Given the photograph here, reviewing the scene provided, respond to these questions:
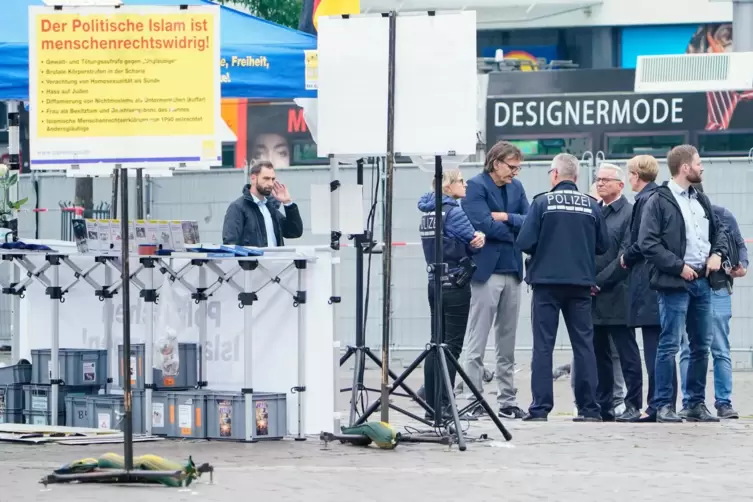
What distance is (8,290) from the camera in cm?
1145

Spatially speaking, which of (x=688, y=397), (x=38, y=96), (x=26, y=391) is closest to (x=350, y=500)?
(x=38, y=96)

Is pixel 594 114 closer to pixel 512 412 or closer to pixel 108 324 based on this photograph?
pixel 512 412

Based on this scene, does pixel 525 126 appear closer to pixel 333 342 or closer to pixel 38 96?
pixel 333 342

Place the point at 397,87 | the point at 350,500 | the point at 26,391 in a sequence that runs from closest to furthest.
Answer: the point at 350,500 → the point at 397,87 → the point at 26,391

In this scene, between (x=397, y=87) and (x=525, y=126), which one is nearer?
(x=397, y=87)

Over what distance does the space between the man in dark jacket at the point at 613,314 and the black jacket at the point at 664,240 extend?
2.46ft

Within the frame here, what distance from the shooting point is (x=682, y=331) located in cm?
1186

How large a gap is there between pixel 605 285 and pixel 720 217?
3.43 feet

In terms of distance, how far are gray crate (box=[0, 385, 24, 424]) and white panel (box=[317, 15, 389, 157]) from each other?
2.98m

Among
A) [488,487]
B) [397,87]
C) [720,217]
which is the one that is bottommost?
[488,487]

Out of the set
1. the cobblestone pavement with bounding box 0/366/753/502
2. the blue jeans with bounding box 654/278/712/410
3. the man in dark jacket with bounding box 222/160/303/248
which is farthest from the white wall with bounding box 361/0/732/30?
the cobblestone pavement with bounding box 0/366/753/502

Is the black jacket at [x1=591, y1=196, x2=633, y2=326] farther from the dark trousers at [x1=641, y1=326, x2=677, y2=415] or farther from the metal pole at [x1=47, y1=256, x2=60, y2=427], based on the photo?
the metal pole at [x1=47, y1=256, x2=60, y2=427]

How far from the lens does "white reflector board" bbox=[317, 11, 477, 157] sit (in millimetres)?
9742

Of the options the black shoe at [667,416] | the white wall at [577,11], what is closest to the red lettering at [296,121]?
the black shoe at [667,416]
